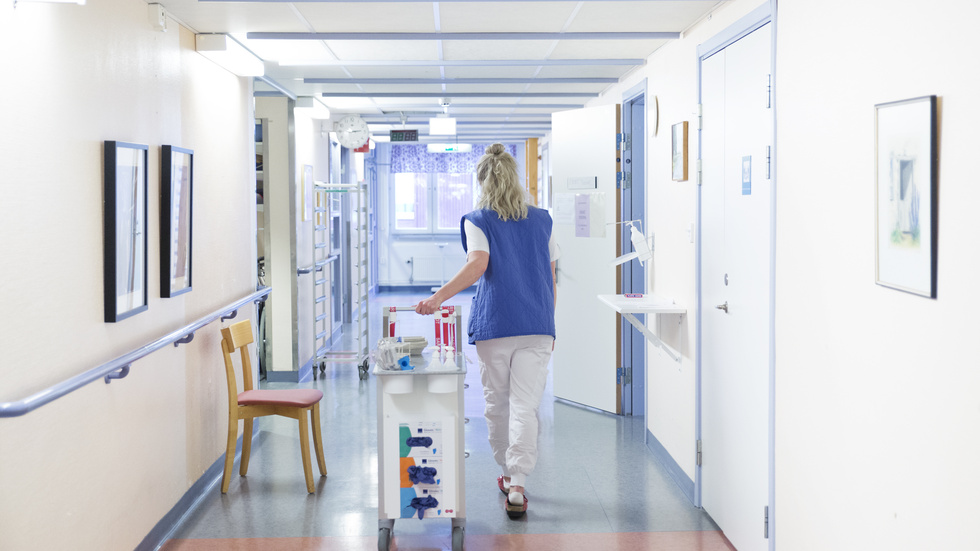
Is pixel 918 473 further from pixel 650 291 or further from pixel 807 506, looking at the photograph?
pixel 650 291

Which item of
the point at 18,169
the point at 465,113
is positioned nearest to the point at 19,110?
the point at 18,169

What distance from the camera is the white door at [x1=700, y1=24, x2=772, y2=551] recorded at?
10.5 ft

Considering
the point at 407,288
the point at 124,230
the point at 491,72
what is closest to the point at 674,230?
the point at 491,72

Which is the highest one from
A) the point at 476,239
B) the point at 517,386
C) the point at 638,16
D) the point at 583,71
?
the point at 583,71

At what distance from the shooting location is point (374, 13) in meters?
4.01

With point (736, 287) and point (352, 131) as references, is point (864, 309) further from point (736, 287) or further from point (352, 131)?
point (352, 131)

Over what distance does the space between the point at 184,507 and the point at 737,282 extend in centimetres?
277

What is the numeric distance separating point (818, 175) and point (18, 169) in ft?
8.06

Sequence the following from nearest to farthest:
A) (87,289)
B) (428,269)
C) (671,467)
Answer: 1. (87,289)
2. (671,467)
3. (428,269)

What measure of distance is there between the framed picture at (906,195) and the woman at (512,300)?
1767mm

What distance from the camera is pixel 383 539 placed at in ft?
11.2

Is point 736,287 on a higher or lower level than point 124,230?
lower

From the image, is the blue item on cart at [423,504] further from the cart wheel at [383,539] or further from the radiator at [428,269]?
the radiator at [428,269]

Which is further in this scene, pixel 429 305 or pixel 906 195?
pixel 429 305
